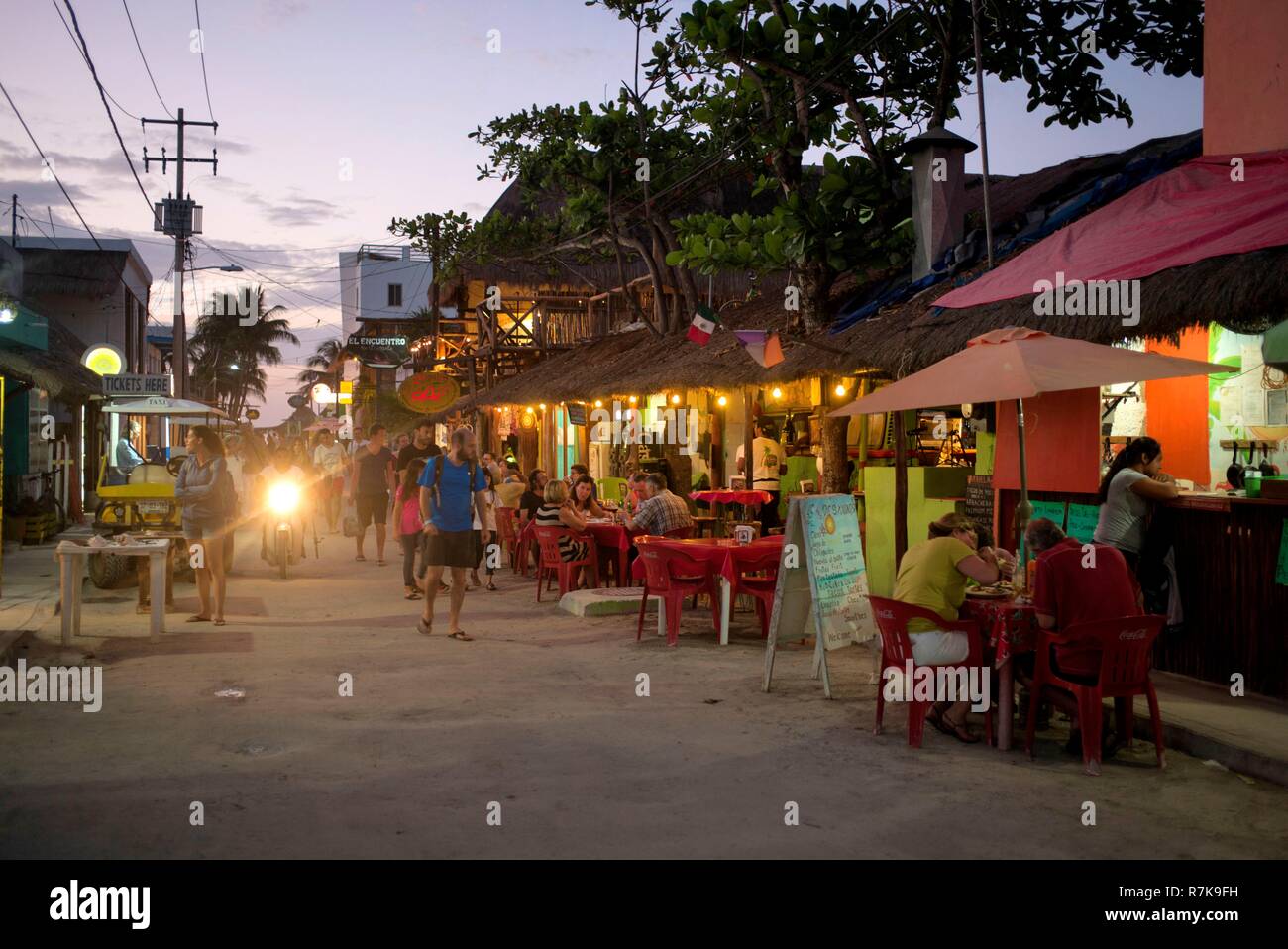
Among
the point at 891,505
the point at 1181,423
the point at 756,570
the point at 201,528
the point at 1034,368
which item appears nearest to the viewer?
the point at 1034,368

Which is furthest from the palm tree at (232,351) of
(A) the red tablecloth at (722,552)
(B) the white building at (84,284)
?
(A) the red tablecloth at (722,552)

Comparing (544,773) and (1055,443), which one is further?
(1055,443)

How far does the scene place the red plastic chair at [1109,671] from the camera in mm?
6160

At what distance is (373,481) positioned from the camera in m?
16.7

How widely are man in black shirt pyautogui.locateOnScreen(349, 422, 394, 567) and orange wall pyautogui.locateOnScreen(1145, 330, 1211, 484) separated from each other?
987 centimetres

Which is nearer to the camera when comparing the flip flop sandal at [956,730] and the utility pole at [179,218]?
the flip flop sandal at [956,730]

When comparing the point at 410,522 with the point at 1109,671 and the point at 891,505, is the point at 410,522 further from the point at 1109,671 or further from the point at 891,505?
the point at 1109,671

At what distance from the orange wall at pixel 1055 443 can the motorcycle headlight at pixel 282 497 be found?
390 inches

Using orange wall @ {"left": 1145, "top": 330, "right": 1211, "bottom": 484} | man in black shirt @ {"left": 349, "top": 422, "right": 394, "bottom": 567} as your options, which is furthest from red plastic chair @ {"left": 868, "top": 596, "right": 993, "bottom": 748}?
man in black shirt @ {"left": 349, "top": 422, "right": 394, "bottom": 567}

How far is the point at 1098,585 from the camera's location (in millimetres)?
6445

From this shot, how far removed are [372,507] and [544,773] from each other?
38.7ft

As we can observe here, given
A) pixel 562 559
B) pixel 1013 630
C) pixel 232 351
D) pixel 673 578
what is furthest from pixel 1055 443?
pixel 232 351

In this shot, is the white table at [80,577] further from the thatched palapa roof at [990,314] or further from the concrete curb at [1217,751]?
the concrete curb at [1217,751]

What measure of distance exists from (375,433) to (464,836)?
38.5 feet
